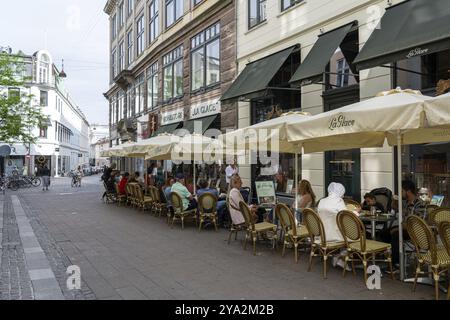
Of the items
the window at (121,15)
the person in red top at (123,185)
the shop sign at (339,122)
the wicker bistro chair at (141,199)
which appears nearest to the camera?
the shop sign at (339,122)

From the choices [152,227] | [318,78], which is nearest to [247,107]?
[318,78]

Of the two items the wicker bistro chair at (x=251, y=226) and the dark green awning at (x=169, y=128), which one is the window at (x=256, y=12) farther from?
the wicker bistro chair at (x=251, y=226)

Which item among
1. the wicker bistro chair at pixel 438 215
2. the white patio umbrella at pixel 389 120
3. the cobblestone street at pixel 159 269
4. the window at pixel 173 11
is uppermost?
the window at pixel 173 11

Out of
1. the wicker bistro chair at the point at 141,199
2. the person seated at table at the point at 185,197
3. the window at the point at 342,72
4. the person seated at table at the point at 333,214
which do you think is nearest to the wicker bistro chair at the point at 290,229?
the person seated at table at the point at 333,214

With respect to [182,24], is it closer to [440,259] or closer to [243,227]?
[243,227]

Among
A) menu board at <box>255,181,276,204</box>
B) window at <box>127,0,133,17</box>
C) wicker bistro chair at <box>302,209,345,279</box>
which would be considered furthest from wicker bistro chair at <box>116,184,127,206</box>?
window at <box>127,0,133,17</box>

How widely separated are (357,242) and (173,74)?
18.1 metres

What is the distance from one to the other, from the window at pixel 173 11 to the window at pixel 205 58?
276 centimetres

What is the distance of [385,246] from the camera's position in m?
5.62

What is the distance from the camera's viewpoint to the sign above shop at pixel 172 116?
21.0 metres

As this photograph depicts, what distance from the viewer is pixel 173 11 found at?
74.6ft

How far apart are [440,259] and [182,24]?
60.5 feet

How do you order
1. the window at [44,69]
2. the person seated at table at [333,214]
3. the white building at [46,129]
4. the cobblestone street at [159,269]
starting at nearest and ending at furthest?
1. the cobblestone street at [159,269]
2. the person seated at table at [333,214]
3. the white building at [46,129]
4. the window at [44,69]

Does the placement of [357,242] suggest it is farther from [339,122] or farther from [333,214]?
[339,122]
